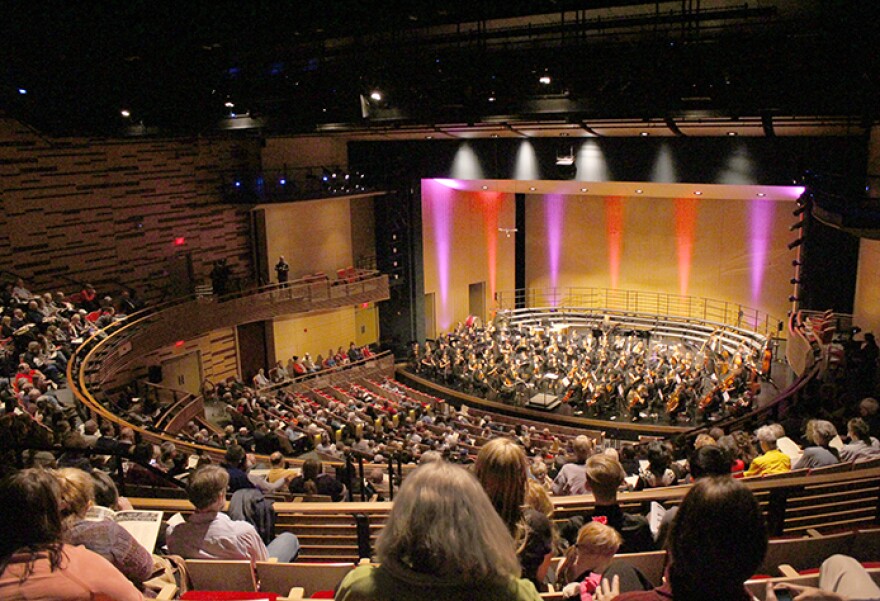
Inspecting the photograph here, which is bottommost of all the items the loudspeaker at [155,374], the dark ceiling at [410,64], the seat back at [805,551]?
the loudspeaker at [155,374]

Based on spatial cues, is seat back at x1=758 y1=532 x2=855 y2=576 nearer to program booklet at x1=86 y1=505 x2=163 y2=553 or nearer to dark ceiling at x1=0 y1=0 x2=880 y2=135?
program booklet at x1=86 y1=505 x2=163 y2=553

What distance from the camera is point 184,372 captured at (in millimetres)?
18312

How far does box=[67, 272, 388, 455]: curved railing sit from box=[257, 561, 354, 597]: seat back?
506 centimetres

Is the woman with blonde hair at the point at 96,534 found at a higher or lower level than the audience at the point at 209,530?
higher

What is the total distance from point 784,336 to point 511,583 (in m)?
19.9

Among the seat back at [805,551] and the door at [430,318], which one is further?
the door at [430,318]

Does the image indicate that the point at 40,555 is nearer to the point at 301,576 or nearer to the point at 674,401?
the point at 301,576

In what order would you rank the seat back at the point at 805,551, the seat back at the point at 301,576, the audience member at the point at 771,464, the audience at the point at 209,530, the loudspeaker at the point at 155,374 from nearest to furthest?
the seat back at the point at 805,551 → the seat back at the point at 301,576 → the audience at the point at 209,530 → the audience member at the point at 771,464 → the loudspeaker at the point at 155,374

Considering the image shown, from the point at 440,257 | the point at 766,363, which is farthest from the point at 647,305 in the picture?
the point at 766,363

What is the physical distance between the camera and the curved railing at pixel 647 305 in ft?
67.3

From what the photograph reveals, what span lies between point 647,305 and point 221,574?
67.7ft

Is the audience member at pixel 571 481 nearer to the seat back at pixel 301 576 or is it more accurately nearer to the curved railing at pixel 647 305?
the seat back at pixel 301 576

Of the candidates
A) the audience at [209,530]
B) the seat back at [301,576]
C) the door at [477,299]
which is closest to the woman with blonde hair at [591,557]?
the seat back at [301,576]

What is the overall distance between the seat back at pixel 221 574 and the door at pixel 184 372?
50.4 feet
